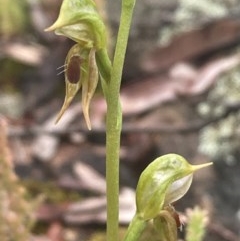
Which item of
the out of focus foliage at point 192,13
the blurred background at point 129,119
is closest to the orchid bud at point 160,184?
the blurred background at point 129,119

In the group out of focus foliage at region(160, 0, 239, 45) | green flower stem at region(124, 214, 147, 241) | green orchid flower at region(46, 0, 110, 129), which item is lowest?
green flower stem at region(124, 214, 147, 241)

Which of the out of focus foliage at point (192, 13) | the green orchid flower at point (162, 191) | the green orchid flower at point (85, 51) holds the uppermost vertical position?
the out of focus foliage at point (192, 13)

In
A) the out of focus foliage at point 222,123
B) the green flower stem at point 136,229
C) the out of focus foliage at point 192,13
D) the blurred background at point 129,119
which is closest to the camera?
the green flower stem at point 136,229

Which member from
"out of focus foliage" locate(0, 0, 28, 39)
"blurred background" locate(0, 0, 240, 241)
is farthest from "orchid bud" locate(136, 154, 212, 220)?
"out of focus foliage" locate(0, 0, 28, 39)

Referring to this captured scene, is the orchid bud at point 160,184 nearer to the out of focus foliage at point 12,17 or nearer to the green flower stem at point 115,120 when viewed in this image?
the green flower stem at point 115,120

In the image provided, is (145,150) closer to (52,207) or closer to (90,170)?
(90,170)

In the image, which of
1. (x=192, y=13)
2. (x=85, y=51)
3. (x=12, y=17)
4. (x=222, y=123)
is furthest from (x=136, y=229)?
(x=12, y=17)

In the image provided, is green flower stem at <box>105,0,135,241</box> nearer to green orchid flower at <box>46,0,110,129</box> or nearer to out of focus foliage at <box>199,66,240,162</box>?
green orchid flower at <box>46,0,110,129</box>
